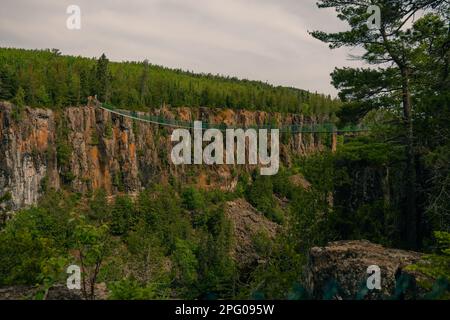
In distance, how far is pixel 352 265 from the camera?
10219mm

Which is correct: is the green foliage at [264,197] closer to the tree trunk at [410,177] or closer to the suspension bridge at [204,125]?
the suspension bridge at [204,125]

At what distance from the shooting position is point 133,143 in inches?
3878

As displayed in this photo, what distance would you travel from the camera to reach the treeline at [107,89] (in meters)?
82.4

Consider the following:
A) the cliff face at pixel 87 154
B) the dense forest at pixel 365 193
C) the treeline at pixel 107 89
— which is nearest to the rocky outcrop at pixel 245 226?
the cliff face at pixel 87 154

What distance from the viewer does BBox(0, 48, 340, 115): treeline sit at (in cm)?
8238

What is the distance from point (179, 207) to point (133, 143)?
16.0 metres

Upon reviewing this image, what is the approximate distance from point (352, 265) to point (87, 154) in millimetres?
85200

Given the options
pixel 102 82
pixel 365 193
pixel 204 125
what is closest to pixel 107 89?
pixel 102 82

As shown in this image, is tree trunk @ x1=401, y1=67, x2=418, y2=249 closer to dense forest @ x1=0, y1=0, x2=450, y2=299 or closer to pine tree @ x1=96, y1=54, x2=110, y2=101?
dense forest @ x1=0, y1=0, x2=450, y2=299

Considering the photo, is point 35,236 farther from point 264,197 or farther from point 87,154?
point 264,197

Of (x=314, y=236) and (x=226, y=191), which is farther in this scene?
(x=226, y=191)
